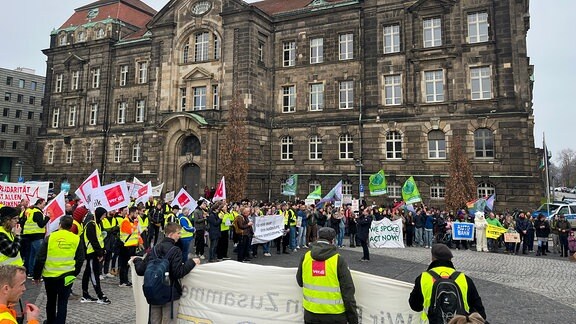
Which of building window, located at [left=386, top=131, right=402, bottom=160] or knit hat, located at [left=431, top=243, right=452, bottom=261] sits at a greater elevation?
building window, located at [left=386, top=131, right=402, bottom=160]

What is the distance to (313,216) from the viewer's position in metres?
17.7

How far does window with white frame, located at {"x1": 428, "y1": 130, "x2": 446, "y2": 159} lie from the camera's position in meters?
28.2

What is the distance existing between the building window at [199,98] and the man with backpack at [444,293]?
31.8 metres

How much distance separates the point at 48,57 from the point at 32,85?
118 ft

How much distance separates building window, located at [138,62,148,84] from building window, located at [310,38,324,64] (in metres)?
18.5

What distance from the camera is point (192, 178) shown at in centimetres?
3328

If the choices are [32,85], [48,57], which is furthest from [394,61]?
[32,85]

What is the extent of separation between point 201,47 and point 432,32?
19.7m

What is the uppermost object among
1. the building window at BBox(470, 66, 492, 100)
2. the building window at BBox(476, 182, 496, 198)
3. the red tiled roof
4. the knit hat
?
the red tiled roof

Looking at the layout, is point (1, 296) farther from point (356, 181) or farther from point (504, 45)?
point (504, 45)

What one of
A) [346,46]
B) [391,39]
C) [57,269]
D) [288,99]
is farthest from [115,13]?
[57,269]

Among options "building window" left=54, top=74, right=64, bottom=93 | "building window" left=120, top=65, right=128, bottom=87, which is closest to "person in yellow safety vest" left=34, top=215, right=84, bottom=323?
"building window" left=120, top=65, right=128, bottom=87

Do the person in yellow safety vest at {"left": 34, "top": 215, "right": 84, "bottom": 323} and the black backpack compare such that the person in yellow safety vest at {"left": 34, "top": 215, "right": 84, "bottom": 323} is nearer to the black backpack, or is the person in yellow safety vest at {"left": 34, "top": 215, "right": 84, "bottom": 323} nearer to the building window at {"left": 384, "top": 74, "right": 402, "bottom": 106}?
the black backpack

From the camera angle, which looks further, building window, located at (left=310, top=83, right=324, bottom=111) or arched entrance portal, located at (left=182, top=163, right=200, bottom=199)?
arched entrance portal, located at (left=182, top=163, right=200, bottom=199)
